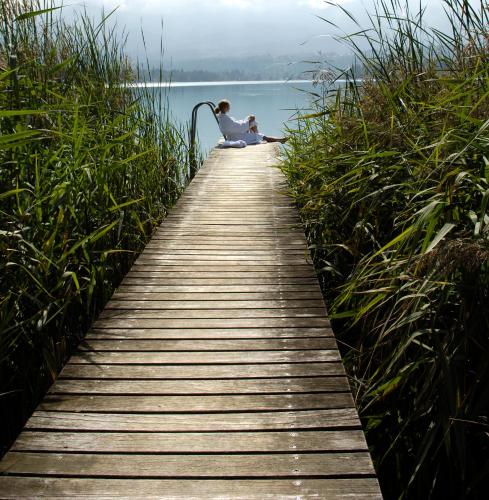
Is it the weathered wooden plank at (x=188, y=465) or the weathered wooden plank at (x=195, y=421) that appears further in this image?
the weathered wooden plank at (x=195, y=421)

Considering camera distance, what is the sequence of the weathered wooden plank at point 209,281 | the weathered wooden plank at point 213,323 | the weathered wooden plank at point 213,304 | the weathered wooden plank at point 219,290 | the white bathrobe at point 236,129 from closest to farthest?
the weathered wooden plank at point 213,323 → the weathered wooden plank at point 213,304 → the weathered wooden plank at point 219,290 → the weathered wooden plank at point 209,281 → the white bathrobe at point 236,129

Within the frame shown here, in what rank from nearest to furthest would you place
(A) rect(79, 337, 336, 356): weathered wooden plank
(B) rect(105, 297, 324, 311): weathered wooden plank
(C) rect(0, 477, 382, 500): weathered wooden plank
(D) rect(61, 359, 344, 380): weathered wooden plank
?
1. (C) rect(0, 477, 382, 500): weathered wooden plank
2. (D) rect(61, 359, 344, 380): weathered wooden plank
3. (A) rect(79, 337, 336, 356): weathered wooden plank
4. (B) rect(105, 297, 324, 311): weathered wooden plank

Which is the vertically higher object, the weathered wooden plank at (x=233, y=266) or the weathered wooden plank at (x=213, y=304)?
the weathered wooden plank at (x=213, y=304)

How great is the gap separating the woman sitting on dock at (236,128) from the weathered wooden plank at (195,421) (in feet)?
22.0

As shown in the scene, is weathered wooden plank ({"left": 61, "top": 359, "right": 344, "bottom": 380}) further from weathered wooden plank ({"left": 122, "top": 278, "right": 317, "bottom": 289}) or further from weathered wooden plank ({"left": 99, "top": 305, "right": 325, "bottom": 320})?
weathered wooden plank ({"left": 122, "top": 278, "right": 317, "bottom": 289})

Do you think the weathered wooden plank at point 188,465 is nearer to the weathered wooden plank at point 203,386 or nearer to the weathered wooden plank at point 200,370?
the weathered wooden plank at point 203,386

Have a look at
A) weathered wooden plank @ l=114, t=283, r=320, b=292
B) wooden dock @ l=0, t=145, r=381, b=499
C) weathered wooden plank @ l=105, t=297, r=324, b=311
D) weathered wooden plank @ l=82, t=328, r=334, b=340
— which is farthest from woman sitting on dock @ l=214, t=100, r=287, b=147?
weathered wooden plank @ l=82, t=328, r=334, b=340

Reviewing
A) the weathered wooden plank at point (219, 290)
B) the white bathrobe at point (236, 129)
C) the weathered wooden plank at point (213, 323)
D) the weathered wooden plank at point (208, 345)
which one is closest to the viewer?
the weathered wooden plank at point (208, 345)

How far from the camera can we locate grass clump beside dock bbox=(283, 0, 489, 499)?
163 cm

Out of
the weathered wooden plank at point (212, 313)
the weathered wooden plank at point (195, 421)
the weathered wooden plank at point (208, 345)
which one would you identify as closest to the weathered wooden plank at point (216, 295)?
the weathered wooden plank at point (212, 313)

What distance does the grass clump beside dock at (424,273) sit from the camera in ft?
5.36

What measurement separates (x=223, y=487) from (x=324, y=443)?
306mm

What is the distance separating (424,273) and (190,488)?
100 cm

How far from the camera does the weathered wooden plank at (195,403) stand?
5.60ft
